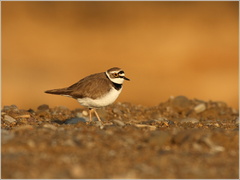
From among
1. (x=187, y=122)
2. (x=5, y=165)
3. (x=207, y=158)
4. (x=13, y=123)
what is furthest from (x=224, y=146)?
(x=13, y=123)

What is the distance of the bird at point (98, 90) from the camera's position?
8781 millimetres

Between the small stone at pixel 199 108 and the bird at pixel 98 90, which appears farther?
the small stone at pixel 199 108

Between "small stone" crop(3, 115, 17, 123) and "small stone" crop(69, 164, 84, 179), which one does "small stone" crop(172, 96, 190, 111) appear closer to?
"small stone" crop(3, 115, 17, 123)

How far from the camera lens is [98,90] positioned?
883 centimetres

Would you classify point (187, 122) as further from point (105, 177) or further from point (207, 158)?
point (105, 177)

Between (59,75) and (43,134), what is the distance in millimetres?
13036

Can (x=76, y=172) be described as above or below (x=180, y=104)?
below

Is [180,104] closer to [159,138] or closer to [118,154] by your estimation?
[159,138]

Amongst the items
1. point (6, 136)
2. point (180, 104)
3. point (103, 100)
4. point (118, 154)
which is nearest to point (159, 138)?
point (118, 154)

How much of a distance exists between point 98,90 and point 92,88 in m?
0.12

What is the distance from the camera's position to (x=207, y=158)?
5418 mm

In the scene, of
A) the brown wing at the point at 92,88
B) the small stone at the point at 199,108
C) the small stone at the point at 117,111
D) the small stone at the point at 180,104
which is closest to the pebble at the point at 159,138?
the brown wing at the point at 92,88

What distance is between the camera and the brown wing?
8812mm

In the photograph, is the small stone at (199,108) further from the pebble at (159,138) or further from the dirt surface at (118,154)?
the pebble at (159,138)
